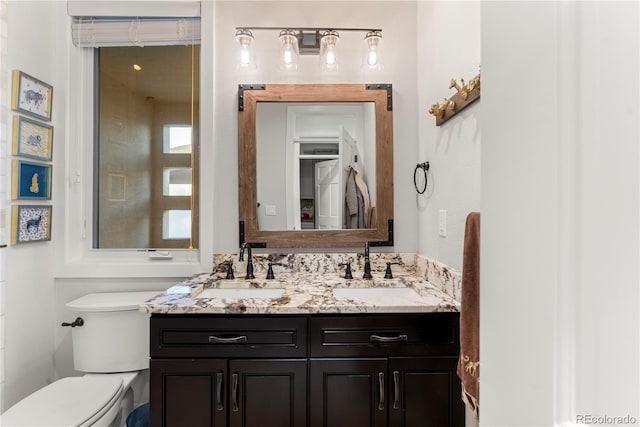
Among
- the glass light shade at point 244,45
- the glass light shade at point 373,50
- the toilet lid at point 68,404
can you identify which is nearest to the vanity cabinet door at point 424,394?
the toilet lid at point 68,404

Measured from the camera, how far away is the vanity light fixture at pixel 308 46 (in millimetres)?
1825

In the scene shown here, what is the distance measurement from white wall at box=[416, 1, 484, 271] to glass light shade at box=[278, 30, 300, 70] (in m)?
0.72

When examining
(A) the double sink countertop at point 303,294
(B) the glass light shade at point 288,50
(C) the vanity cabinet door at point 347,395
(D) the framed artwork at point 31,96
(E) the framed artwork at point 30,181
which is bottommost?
(C) the vanity cabinet door at point 347,395

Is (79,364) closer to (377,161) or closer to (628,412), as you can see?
(377,161)

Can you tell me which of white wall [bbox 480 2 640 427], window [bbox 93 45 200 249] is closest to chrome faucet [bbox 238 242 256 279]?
A: window [bbox 93 45 200 249]

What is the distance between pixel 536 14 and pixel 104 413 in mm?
1841

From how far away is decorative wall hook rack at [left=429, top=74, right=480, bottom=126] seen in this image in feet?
3.94

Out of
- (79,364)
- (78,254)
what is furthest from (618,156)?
(78,254)

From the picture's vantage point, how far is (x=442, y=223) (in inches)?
61.3

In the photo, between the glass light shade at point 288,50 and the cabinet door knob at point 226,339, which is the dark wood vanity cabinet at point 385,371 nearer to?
the cabinet door knob at point 226,339

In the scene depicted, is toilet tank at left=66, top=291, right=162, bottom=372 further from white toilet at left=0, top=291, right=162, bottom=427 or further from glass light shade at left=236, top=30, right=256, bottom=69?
glass light shade at left=236, top=30, right=256, bottom=69

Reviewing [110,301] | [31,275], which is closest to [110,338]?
[110,301]

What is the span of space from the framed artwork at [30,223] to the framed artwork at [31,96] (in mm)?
483

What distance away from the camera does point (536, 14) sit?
0.42 metres
